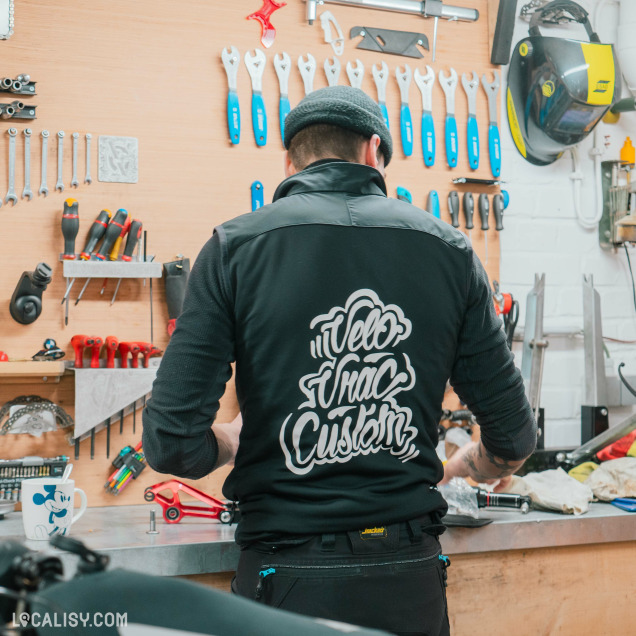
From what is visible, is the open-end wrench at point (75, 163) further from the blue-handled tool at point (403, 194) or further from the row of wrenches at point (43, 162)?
the blue-handled tool at point (403, 194)

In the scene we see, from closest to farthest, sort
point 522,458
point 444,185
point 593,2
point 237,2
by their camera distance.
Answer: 1. point 522,458
2. point 237,2
3. point 444,185
4. point 593,2

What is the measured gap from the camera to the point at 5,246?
6.52 ft

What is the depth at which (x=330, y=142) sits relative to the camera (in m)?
1.21

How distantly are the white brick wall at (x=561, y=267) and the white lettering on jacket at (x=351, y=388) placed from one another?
142cm

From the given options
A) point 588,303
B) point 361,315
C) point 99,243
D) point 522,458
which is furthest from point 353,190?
point 588,303

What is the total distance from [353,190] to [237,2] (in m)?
1.28

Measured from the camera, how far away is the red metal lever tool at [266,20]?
2.21m

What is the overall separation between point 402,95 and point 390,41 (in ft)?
0.55

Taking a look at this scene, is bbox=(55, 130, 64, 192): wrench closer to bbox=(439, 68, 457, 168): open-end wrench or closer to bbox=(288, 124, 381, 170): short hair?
bbox=(288, 124, 381, 170): short hair

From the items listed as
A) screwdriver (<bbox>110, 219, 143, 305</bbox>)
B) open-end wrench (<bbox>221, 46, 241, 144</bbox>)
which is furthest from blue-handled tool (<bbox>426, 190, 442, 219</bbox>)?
screwdriver (<bbox>110, 219, 143, 305</bbox>)

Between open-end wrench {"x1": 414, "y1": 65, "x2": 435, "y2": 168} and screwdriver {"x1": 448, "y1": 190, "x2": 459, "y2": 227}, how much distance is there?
12 centimetres

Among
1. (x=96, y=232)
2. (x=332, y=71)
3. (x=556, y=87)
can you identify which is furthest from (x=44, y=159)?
(x=556, y=87)

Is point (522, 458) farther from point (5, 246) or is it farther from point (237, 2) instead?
point (237, 2)

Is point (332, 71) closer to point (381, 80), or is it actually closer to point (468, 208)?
point (381, 80)
